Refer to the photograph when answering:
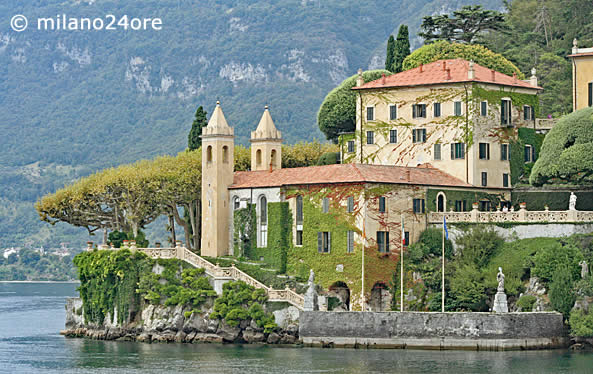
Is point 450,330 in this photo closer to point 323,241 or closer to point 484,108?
point 323,241

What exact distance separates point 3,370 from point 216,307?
47.6 feet

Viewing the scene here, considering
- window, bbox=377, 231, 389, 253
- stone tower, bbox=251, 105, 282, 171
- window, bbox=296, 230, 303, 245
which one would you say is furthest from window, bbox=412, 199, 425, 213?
stone tower, bbox=251, 105, 282, 171

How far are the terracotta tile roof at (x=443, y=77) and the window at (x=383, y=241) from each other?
12782 millimetres

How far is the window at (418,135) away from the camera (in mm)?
90312

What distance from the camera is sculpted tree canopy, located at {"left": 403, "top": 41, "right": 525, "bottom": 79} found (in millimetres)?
100812

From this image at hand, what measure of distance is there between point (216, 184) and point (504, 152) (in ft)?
64.5

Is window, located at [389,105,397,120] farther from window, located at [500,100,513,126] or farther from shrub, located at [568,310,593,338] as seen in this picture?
shrub, located at [568,310,593,338]

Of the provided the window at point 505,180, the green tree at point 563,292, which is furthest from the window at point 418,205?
the green tree at point 563,292

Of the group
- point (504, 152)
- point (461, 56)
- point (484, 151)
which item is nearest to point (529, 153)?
point (504, 152)

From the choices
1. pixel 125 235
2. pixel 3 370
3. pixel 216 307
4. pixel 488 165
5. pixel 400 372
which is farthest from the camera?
pixel 125 235

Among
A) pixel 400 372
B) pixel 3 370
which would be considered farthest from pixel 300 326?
pixel 3 370

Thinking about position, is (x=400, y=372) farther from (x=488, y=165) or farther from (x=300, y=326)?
(x=488, y=165)

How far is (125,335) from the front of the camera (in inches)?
3393

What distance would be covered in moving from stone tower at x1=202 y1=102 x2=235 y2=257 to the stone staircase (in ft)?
10.5
